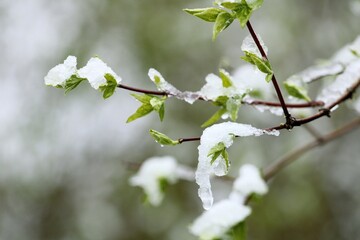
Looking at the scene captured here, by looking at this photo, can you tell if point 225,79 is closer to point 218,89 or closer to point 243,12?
point 218,89

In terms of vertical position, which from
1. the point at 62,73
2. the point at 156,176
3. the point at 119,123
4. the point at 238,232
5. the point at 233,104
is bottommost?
the point at 238,232

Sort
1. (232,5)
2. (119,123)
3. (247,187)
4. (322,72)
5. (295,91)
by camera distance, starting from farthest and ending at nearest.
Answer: (119,123), (247,187), (322,72), (295,91), (232,5)

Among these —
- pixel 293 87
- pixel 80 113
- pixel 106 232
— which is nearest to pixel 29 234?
pixel 106 232

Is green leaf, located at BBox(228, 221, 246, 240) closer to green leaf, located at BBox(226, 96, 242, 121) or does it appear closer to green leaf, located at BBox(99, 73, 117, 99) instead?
green leaf, located at BBox(226, 96, 242, 121)

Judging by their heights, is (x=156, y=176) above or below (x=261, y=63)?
above

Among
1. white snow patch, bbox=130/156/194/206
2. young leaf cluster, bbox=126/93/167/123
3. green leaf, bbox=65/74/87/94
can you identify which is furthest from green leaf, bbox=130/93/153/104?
white snow patch, bbox=130/156/194/206

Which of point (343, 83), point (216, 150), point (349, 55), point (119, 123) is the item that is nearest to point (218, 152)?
point (216, 150)
